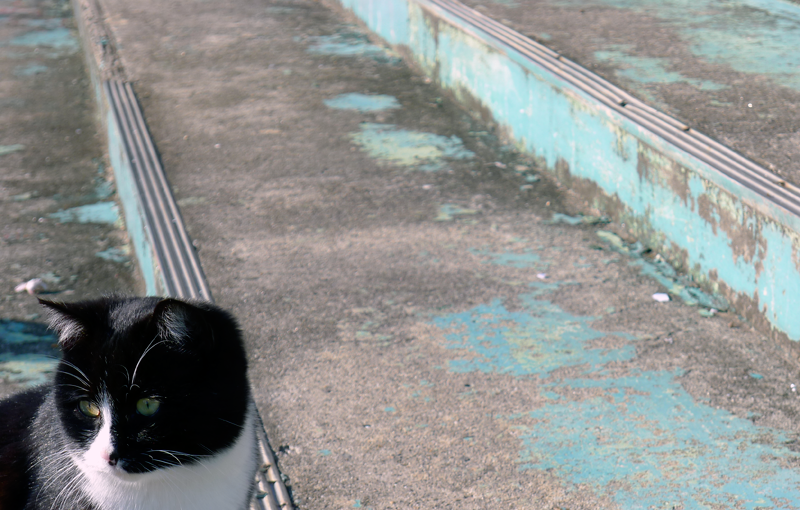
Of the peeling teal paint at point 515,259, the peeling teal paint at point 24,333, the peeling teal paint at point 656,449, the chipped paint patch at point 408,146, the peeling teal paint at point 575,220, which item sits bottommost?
the peeling teal paint at point 656,449

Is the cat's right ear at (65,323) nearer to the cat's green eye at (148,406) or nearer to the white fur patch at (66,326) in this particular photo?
the white fur patch at (66,326)

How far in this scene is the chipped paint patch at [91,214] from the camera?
4418 mm

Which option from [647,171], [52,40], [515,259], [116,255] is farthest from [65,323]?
[52,40]

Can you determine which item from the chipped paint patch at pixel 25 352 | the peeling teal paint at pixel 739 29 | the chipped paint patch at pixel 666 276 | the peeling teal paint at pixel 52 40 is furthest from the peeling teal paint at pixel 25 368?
the peeling teal paint at pixel 52 40

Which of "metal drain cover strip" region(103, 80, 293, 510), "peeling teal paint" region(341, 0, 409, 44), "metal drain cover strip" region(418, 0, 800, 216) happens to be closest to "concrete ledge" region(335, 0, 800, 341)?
"metal drain cover strip" region(418, 0, 800, 216)

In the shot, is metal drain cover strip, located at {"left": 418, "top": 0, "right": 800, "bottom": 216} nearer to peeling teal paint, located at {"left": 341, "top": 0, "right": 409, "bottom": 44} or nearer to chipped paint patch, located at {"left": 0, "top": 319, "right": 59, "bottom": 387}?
peeling teal paint, located at {"left": 341, "top": 0, "right": 409, "bottom": 44}

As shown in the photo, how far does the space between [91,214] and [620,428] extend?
339cm

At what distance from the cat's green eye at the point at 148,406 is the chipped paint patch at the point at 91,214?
3.09 meters

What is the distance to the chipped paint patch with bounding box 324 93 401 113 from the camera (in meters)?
5.26

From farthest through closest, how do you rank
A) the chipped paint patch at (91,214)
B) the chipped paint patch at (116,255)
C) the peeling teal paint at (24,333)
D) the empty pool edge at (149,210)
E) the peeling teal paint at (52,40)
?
the peeling teal paint at (52,40), the chipped paint patch at (91,214), the chipped paint patch at (116,255), the peeling teal paint at (24,333), the empty pool edge at (149,210)

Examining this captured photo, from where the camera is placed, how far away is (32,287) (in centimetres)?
366

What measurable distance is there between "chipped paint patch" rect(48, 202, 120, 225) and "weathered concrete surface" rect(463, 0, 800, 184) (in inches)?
112

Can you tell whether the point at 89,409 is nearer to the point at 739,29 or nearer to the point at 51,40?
the point at 739,29

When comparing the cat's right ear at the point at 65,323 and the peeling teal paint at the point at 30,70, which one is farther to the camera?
the peeling teal paint at the point at 30,70
